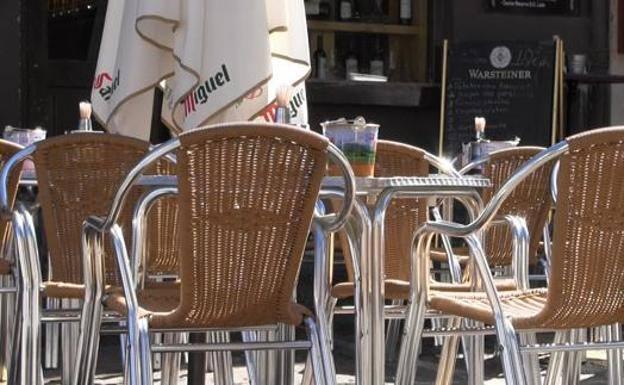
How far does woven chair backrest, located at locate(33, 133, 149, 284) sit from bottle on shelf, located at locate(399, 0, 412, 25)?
14.2ft

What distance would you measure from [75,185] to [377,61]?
4.46 meters

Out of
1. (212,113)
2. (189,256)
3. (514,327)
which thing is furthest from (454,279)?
(189,256)

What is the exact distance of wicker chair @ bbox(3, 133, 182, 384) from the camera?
377 centimetres

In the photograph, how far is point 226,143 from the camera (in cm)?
298

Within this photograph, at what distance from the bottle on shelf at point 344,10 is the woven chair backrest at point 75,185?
4.23 meters

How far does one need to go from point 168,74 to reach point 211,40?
Answer: 0.37 meters

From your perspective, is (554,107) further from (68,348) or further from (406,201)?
(68,348)

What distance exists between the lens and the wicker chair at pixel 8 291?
3.94 meters

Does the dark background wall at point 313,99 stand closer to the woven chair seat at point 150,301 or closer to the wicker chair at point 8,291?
the wicker chair at point 8,291

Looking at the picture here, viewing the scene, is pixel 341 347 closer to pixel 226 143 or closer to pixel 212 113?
pixel 212 113

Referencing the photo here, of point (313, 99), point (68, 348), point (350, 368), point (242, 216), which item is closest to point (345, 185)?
point (242, 216)

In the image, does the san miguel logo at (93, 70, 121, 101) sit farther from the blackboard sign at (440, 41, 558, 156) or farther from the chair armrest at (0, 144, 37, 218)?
the blackboard sign at (440, 41, 558, 156)

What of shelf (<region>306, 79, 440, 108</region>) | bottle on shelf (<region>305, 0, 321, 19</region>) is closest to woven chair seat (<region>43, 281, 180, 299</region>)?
shelf (<region>306, 79, 440, 108</region>)

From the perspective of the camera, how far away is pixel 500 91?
8.00 m
